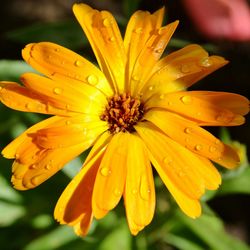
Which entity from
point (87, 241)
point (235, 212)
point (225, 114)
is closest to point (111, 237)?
point (87, 241)

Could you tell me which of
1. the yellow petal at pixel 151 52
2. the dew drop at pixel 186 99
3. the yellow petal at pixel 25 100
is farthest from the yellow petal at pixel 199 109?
the yellow petal at pixel 25 100

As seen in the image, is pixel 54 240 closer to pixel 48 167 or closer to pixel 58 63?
pixel 48 167

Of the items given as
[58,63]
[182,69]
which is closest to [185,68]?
[182,69]

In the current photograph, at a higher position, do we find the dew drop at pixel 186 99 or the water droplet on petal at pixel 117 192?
the dew drop at pixel 186 99

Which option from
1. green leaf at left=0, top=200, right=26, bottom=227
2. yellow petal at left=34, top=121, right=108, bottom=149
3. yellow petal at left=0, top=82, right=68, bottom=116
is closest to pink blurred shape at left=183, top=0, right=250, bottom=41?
yellow petal at left=34, top=121, right=108, bottom=149

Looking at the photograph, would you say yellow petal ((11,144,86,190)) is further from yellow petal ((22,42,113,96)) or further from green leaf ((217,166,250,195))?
green leaf ((217,166,250,195))

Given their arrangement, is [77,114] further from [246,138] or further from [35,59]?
[246,138]

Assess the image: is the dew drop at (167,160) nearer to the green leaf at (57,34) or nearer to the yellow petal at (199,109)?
the yellow petal at (199,109)
